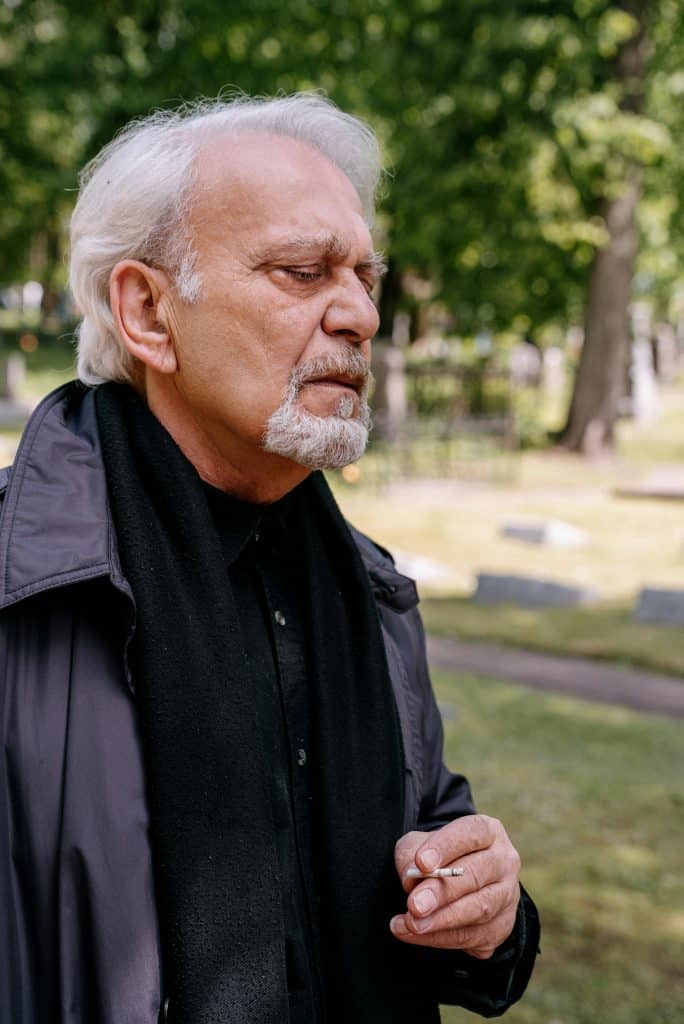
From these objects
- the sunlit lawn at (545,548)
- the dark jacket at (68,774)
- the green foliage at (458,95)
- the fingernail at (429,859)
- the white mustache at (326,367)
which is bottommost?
the sunlit lawn at (545,548)

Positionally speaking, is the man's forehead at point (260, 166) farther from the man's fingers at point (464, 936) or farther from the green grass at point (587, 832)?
the green grass at point (587, 832)

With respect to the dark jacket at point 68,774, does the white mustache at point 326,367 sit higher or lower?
higher

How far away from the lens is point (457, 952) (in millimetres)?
2143

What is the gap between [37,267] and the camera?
1858 inches

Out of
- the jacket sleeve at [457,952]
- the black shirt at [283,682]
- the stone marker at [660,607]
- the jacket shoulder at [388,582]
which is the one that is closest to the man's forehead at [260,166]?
the black shirt at [283,682]

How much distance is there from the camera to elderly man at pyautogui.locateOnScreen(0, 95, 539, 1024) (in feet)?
5.61

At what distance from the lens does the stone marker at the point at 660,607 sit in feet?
30.8

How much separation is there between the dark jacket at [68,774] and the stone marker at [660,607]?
26.5 feet

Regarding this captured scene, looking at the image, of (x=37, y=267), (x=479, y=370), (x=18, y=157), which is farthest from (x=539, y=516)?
(x=37, y=267)

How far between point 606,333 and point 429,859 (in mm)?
17600

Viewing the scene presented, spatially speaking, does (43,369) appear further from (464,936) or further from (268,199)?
(464,936)

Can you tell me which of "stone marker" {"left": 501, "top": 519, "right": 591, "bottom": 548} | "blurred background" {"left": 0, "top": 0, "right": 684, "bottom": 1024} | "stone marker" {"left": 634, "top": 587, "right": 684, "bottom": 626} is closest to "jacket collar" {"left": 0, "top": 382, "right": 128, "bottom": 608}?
"blurred background" {"left": 0, "top": 0, "right": 684, "bottom": 1024}

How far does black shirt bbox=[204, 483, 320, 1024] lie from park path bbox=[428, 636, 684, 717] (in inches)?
223

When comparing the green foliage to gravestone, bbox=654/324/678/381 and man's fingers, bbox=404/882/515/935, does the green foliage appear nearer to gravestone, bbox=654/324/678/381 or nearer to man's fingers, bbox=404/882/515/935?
gravestone, bbox=654/324/678/381
